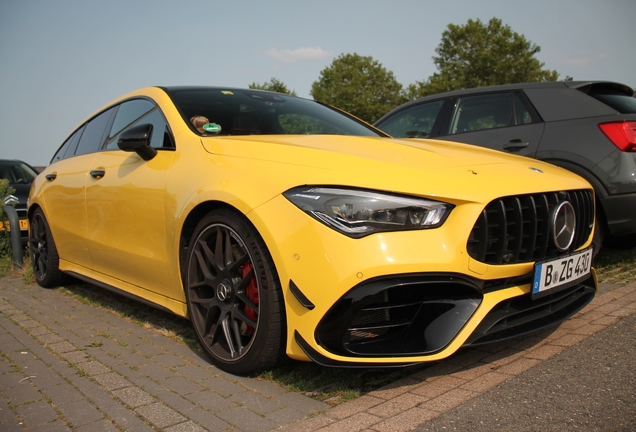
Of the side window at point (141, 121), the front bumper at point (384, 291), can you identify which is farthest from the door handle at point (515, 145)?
the side window at point (141, 121)

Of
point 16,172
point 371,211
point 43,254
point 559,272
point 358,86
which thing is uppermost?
point 358,86

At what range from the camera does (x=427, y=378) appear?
105 inches

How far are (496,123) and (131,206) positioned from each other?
3.59 metres

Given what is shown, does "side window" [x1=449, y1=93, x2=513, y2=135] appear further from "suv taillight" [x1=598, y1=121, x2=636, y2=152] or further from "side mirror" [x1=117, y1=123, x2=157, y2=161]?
"side mirror" [x1=117, y1=123, x2=157, y2=161]

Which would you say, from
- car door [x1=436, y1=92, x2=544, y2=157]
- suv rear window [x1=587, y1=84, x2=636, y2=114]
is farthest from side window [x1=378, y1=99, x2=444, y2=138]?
suv rear window [x1=587, y1=84, x2=636, y2=114]

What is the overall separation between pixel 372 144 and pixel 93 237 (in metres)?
2.36

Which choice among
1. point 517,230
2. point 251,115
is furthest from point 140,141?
point 517,230

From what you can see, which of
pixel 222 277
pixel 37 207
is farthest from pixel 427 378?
pixel 37 207

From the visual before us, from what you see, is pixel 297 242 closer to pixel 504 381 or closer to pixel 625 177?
pixel 504 381

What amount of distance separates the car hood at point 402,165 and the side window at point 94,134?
5.88 ft

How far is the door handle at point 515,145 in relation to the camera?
4.99 m

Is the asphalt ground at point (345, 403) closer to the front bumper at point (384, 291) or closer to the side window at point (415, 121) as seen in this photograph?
the front bumper at point (384, 291)

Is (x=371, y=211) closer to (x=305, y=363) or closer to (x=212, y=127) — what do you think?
(x=305, y=363)

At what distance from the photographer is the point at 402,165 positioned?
2.56 meters
